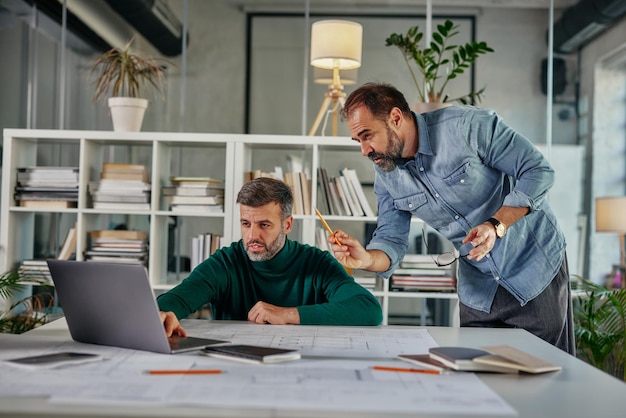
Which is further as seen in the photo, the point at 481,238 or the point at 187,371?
the point at 481,238

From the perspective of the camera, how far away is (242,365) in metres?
1.48

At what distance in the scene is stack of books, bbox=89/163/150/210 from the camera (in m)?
4.27

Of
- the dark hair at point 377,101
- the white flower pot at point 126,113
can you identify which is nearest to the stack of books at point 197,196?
the white flower pot at point 126,113

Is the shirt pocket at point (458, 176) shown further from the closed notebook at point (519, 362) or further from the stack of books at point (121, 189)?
the stack of books at point (121, 189)

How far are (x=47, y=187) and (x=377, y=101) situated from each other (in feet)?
8.45

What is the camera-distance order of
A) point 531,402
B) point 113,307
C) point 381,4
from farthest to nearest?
point 381,4 < point 113,307 < point 531,402

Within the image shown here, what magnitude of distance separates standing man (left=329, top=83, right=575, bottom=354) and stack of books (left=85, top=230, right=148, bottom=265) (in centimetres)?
216

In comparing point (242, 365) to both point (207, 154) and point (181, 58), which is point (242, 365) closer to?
point (207, 154)

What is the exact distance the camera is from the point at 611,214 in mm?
5012

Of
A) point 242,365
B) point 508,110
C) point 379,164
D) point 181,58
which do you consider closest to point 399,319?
point 508,110

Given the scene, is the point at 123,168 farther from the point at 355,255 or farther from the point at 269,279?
the point at 355,255

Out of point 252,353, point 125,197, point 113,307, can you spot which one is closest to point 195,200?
point 125,197

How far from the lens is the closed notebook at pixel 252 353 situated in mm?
1503

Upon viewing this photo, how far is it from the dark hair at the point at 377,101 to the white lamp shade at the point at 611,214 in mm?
3055
